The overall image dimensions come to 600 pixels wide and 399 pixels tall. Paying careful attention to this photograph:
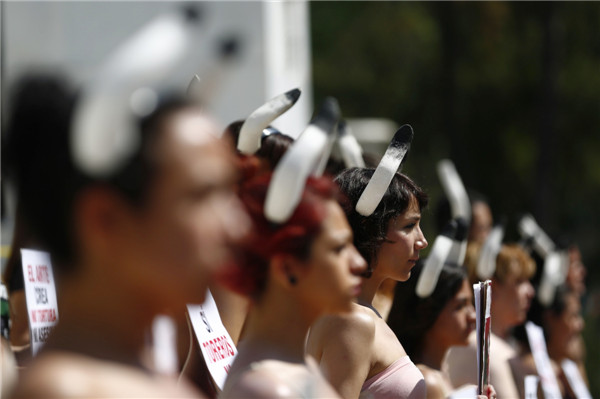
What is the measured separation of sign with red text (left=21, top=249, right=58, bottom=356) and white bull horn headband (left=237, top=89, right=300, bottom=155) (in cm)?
75

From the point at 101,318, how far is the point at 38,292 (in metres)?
1.90

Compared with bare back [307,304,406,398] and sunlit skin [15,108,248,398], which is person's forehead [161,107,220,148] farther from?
bare back [307,304,406,398]

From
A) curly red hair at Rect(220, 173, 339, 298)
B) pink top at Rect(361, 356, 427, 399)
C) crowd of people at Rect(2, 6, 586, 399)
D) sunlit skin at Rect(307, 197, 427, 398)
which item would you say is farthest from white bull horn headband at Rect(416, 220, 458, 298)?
curly red hair at Rect(220, 173, 339, 298)

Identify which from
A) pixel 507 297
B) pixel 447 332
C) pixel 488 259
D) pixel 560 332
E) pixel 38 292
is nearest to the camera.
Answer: pixel 38 292

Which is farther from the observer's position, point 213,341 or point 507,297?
point 507,297

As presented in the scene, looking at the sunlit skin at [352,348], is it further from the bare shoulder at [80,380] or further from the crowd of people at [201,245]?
the bare shoulder at [80,380]

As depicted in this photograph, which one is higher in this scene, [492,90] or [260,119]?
[260,119]

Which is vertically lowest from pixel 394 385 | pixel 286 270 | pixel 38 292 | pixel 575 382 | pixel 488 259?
pixel 575 382

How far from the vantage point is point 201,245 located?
6.11ft

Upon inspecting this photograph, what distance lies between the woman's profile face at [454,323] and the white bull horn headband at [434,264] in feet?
0.78

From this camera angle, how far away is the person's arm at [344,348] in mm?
3428

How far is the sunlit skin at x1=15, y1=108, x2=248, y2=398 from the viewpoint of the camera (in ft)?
5.92

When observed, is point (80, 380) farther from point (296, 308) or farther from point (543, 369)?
point (543, 369)

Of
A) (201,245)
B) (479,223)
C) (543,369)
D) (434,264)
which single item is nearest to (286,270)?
(201,245)
